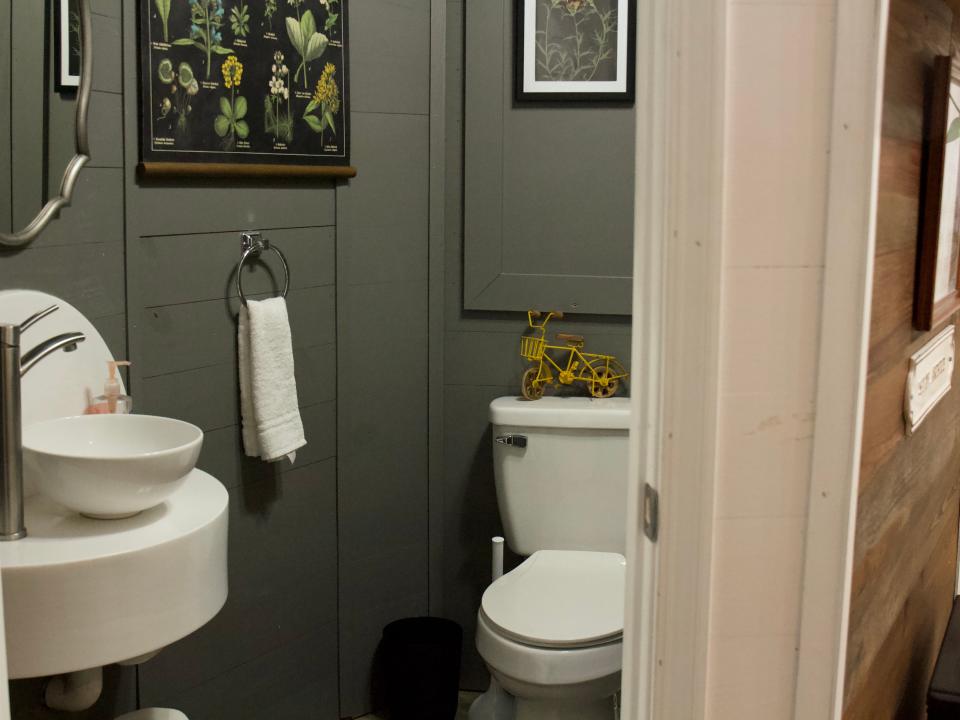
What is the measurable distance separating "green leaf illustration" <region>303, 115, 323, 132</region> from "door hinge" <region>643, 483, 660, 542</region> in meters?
1.53

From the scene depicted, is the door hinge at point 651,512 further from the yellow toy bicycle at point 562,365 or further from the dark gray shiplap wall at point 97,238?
the yellow toy bicycle at point 562,365

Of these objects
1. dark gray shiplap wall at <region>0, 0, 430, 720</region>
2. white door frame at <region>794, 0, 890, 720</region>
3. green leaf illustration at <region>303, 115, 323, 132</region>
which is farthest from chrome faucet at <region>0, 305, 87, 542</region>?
white door frame at <region>794, 0, 890, 720</region>

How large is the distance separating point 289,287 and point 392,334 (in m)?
0.34

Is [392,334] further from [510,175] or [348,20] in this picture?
[348,20]

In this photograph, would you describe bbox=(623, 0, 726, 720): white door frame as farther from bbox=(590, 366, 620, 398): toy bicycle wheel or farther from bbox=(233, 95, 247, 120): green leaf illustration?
bbox=(590, 366, 620, 398): toy bicycle wheel

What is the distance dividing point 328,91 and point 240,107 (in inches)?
9.8

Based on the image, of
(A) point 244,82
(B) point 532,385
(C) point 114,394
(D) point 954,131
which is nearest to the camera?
(D) point 954,131

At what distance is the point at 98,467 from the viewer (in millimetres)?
1678

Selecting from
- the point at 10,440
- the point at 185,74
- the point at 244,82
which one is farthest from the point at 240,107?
the point at 10,440

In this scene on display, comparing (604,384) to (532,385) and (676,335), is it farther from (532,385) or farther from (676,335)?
(676,335)

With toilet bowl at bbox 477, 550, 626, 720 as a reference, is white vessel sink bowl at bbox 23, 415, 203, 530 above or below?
above

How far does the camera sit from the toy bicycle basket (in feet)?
9.21

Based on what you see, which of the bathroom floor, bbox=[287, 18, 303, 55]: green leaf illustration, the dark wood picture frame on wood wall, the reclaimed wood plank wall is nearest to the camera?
the reclaimed wood plank wall

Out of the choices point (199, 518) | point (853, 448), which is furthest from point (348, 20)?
point (853, 448)
